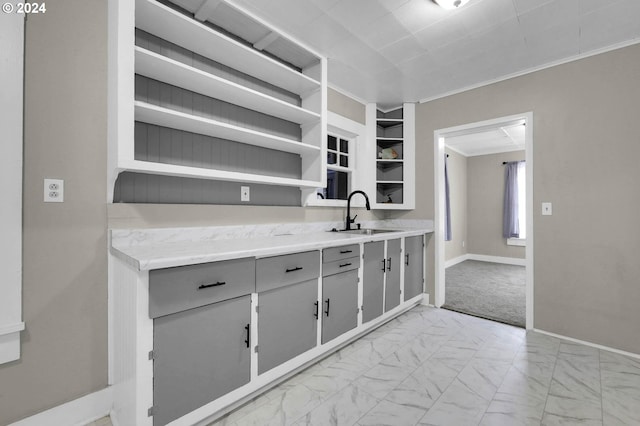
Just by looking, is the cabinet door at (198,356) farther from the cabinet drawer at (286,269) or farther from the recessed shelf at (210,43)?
the recessed shelf at (210,43)

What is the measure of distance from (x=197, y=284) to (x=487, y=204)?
6.62 metres

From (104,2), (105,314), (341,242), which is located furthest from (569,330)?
(104,2)

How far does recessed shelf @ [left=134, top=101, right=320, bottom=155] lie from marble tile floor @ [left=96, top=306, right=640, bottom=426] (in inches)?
66.6

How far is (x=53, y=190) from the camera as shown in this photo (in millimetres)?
1454

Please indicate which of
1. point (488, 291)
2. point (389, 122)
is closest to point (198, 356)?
point (389, 122)

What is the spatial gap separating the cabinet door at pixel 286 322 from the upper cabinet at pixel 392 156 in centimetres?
189

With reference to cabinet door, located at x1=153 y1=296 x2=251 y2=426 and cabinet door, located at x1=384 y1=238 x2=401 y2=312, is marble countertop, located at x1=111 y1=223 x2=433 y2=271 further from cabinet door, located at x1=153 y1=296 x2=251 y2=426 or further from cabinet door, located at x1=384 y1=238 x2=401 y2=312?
cabinet door, located at x1=384 y1=238 x2=401 y2=312

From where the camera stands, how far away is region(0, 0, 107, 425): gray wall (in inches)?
54.4

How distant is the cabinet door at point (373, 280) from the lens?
2.44 metres

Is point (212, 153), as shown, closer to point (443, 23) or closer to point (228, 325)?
point (228, 325)

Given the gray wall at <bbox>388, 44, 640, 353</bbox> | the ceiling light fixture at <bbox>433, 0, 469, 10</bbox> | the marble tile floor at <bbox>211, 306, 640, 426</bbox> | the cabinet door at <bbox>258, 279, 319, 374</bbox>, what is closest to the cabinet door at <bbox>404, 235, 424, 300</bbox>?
the marble tile floor at <bbox>211, 306, 640, 426</bbox>

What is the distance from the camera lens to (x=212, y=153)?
2.07 metres

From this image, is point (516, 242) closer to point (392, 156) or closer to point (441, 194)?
point (441, 194)

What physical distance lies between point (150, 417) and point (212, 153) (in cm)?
157
